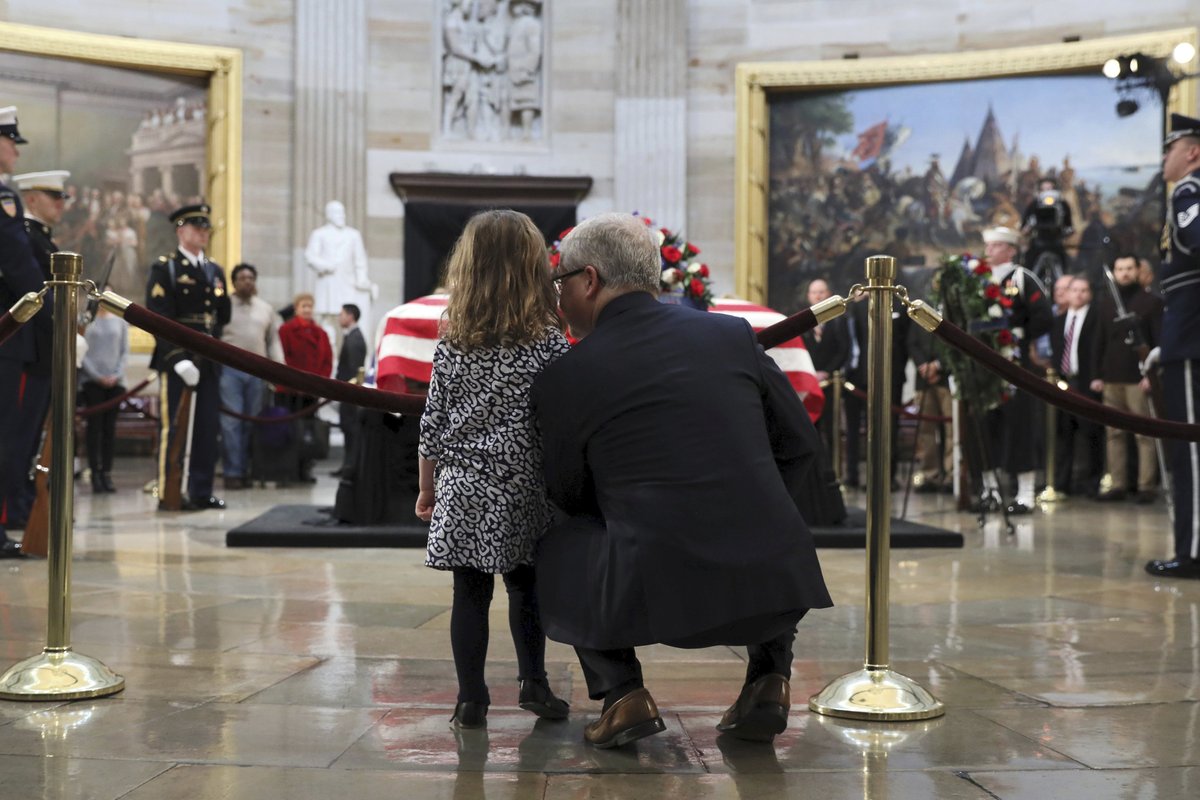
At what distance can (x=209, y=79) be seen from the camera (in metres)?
16.9

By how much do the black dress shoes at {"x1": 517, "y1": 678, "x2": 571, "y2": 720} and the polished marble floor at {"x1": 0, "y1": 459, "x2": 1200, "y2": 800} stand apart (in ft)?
0.15

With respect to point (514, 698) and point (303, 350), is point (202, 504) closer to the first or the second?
point (303, 350)

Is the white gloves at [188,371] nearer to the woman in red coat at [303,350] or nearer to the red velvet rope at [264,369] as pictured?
the woman in red coat at [303,350]

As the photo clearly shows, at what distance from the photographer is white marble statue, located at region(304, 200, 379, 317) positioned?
1645 cm

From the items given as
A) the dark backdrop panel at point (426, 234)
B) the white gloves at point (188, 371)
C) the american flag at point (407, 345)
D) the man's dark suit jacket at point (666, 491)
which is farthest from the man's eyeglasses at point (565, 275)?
the dark backdrop panel at point (426, 234)

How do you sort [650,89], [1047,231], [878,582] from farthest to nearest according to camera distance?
[650,89], [1047,231], [878,582]

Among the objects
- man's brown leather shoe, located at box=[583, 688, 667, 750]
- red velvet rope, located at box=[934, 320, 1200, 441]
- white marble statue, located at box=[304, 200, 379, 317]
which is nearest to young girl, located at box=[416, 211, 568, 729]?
man's brown leather shoe, located at box=[583, 688, 667, 750]

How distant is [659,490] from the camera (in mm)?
3473

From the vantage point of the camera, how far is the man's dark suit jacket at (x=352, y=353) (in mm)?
13930

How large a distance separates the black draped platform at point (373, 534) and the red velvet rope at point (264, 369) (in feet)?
11.5

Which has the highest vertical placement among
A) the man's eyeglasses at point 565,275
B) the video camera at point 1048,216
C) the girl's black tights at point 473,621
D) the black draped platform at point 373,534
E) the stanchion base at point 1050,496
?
the video camera at point 1048,216

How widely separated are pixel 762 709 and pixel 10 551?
17.2 feet

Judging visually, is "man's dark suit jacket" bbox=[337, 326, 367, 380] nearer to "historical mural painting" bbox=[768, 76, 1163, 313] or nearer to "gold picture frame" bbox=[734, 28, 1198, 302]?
"gold picture frame" bbox=[734, 28, 1198, 302]

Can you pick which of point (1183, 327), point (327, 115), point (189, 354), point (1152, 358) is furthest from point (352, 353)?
point (1183, 327)
